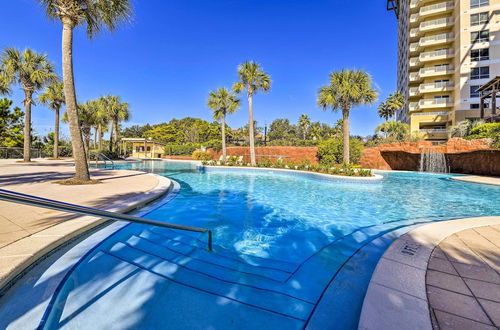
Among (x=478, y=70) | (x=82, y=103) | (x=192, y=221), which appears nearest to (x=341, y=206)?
(x=192, y=221)

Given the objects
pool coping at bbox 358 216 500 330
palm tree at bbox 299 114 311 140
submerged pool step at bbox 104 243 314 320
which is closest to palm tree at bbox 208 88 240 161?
submerged pool step at bbox 104 243 314 320

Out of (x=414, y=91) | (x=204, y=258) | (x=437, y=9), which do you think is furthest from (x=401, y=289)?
(x=437, y=9)

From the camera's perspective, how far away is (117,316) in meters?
2.15

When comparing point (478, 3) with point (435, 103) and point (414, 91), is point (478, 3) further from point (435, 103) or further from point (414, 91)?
point (435, 103)

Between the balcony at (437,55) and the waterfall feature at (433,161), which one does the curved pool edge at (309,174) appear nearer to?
the waterfall feature at (433,161)

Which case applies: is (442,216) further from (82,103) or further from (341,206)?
(82,103)

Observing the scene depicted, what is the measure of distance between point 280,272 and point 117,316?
1.98 m

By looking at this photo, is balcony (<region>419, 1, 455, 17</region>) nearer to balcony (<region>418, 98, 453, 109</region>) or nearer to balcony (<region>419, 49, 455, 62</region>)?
balcony (<region>419, 49, 455, 62</region>)

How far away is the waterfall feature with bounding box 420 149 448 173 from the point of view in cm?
1678

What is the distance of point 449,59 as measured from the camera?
30266mm

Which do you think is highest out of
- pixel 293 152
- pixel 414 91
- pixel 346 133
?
pixel 414 91

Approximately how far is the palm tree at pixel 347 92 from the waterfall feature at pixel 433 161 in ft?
21.0

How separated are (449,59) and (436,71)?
2.30 metres

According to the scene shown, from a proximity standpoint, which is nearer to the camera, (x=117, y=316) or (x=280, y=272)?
(x=117, y=316)
